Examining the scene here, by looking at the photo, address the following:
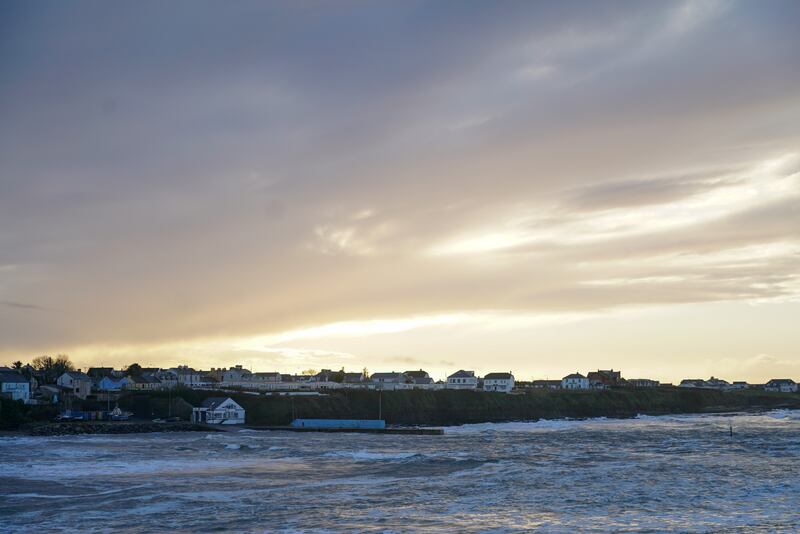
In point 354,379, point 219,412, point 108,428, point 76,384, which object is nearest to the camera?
point 108,428

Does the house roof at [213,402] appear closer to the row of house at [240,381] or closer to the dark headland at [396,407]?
the dark headland at [396,407]

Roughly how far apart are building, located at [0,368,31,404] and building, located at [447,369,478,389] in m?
97.8

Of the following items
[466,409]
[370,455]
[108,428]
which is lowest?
[370,455]

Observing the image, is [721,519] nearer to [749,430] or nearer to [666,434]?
[666,434]

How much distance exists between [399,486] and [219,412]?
220ft

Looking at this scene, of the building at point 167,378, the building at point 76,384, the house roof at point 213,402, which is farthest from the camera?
the building at point 167,378

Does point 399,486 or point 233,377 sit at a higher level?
point 233,377

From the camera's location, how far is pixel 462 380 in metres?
185

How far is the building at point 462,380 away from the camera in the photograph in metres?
184

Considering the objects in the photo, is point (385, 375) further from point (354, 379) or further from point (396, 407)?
point (396, 407)

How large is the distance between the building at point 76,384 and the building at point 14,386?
36.6 feet

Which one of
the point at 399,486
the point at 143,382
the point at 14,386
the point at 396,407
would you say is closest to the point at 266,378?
the point at 143,382

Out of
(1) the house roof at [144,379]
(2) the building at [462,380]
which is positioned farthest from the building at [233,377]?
(2) the building at [462,380]

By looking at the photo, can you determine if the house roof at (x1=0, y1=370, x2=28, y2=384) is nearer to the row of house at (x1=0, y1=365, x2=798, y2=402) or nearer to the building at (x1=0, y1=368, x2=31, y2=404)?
the building at (x1=0, y1=368, x2=31, y2=404)
